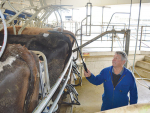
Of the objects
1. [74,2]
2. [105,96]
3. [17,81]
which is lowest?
[105,96]

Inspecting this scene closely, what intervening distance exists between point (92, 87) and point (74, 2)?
3983 mm

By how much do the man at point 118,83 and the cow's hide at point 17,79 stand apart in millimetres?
1046

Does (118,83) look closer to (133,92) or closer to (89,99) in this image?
(133,92)

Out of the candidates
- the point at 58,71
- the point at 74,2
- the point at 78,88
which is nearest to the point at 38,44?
the point at 58,71

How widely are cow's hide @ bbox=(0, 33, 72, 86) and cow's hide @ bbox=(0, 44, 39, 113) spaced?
0.44 m

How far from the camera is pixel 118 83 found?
154 cm

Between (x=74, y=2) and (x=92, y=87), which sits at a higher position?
(x=74, y=2)

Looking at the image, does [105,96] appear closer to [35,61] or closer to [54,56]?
[54,56]

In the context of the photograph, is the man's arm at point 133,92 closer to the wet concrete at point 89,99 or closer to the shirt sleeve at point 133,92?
the shirt sleeve at point 133,92

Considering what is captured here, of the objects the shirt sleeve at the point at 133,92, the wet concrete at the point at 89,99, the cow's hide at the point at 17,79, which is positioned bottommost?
the wet concrete at the point at 89,99

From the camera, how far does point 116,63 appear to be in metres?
1.53

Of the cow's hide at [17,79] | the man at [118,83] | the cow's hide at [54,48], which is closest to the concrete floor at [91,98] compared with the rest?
the man at [118,83]

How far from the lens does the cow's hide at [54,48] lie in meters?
1.07

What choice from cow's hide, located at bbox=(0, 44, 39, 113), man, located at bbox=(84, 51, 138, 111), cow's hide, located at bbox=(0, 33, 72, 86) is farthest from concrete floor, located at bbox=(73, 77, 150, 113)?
cow's hide, located at bbox=(0, 44, 39, 113)
